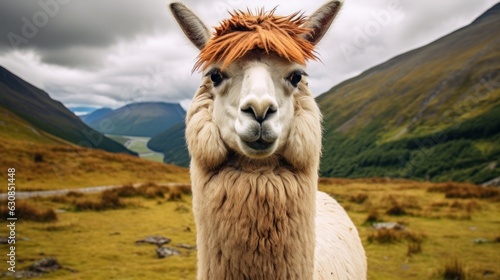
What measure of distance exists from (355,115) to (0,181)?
149 metres

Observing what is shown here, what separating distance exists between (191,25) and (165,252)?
20.2 feet

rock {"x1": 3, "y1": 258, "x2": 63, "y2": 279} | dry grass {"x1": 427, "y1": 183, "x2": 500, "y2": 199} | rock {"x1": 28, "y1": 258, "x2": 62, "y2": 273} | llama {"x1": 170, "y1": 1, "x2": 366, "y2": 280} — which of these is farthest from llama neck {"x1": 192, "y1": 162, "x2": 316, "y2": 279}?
dry grass {"x1": 427, "y1": 183, "x2": 500, "y2": 199}

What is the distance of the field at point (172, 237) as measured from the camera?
677 centimetres

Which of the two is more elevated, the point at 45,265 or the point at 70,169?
the point at 70,169

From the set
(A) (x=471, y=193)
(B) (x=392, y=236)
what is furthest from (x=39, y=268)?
(A) (x=471, y=193)

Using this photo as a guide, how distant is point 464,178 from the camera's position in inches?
3258

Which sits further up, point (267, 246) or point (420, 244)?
point (267, 246)

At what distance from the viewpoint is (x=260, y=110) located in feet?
7.30

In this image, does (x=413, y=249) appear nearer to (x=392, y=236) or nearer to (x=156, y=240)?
(x=392, y=236)

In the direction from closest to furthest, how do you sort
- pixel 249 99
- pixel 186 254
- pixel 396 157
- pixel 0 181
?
1. pixel 249 99
2. pixel 186 254
3. pixel 0 181
4. pixel 396 157

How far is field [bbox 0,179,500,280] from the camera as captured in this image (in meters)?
6.77

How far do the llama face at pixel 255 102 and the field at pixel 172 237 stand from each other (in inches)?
188

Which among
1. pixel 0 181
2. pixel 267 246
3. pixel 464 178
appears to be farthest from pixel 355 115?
pixel 267 246

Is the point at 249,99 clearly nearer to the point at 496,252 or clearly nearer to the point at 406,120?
the point at 496,252
